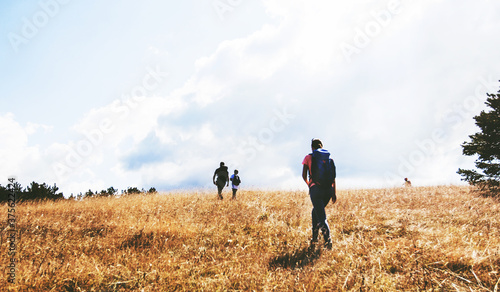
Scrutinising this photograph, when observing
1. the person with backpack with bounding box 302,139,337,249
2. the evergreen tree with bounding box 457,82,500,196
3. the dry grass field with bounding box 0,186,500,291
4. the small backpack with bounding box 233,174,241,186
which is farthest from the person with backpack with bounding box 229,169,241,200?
the evergreen tree with bounding box 457,82,500,196

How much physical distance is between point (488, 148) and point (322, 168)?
42.0 feet

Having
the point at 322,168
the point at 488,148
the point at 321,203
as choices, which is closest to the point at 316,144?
the point at 322,168

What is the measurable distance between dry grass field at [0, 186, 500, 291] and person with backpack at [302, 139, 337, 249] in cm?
47

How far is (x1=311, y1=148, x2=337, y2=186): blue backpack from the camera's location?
5.73m

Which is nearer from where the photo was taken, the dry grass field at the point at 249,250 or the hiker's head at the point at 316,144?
the dry grass field at the point at 249,250

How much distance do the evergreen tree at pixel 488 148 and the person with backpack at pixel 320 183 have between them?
12.2m

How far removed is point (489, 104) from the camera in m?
14.1

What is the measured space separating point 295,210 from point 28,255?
288 inches

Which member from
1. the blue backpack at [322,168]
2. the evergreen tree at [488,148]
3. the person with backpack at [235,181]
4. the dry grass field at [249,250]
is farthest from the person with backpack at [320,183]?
the evergreen tree at [488,148]

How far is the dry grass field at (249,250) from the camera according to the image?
4.04 m

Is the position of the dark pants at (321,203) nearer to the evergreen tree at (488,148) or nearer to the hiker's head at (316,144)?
the hiker's head at (316,144)

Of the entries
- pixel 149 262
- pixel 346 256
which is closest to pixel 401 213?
pixel 346 256

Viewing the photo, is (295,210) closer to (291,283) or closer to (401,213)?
(401,213)

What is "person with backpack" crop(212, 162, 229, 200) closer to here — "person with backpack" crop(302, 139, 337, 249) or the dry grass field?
the dry grass field
